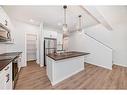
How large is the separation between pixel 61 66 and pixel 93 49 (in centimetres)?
322

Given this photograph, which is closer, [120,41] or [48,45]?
[120,41]

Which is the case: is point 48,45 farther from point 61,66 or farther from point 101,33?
point 101,33

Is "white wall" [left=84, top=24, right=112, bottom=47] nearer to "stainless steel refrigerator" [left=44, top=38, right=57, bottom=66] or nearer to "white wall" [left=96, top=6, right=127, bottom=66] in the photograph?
"white wall" [left=96, top=6, right=127, bottom=66]

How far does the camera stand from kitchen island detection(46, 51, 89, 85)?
9.52ft

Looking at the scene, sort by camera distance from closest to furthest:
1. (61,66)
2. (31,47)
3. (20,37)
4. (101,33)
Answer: (61,66), (20,37), (101,33), (31,47)

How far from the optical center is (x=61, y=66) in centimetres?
317

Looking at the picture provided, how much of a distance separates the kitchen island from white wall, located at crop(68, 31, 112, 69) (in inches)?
62.8

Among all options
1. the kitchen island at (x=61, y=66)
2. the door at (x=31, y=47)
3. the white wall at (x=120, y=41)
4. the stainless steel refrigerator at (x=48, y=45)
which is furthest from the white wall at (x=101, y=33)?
the door at (x=31, y=47)

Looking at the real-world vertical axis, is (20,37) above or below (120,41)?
above

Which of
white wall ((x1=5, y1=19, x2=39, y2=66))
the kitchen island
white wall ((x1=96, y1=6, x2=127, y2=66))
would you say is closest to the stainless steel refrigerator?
white wall ((x1=5, y1=19, x2=39, y2=66))

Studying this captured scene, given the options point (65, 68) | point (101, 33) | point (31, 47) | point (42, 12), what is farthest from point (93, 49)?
point (31, 47)

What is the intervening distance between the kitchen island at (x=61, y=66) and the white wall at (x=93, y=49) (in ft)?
5.23

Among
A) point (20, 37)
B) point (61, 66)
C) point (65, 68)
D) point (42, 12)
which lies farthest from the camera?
point (20, 37)
